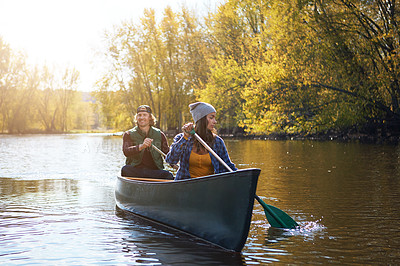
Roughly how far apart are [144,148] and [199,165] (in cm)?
203

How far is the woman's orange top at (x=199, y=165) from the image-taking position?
19.4 ft

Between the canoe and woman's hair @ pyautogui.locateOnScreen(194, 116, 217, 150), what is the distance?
49 cm

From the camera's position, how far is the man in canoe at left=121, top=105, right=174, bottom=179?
778cm

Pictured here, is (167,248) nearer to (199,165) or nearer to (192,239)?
(192,239)

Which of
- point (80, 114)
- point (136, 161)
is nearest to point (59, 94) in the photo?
point (80, 114)

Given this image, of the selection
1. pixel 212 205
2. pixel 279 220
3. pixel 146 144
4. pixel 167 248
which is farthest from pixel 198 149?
pixel 146 144

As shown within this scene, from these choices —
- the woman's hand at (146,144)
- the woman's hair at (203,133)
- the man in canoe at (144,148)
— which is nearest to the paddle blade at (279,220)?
the woman's hair at (203,133)

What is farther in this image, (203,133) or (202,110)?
(203,133)

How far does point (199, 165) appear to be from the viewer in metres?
5.98

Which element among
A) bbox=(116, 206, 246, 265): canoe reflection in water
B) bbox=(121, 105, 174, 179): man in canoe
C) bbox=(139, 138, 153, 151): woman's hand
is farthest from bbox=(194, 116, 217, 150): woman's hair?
bbox=(121, 105, 174, 179): man in canoe

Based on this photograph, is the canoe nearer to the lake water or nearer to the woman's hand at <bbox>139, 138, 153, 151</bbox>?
the lake water

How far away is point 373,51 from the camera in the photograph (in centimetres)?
2052

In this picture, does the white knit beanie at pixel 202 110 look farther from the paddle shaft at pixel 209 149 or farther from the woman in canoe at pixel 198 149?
the paddle shaft at pixel 209 149

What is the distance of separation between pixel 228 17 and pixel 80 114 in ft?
233
